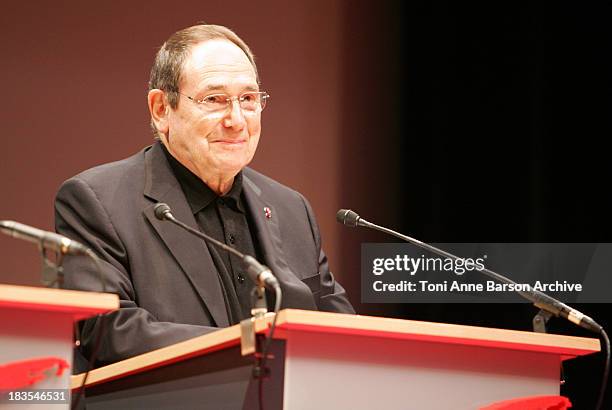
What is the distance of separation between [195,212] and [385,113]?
73.4 inches

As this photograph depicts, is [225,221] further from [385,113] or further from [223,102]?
[385,113]

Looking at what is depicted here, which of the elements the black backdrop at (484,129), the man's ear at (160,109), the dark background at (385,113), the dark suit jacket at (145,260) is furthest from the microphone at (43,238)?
the black backdrop at (484,129)

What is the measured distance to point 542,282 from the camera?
4.33 metres

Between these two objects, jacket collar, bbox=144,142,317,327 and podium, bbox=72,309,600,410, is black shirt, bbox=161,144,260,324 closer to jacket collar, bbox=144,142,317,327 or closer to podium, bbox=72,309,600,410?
jacket collar, bbox=144,142,317,327

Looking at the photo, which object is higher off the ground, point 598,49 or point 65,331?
point 598,49

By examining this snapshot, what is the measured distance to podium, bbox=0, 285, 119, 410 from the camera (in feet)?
6.12

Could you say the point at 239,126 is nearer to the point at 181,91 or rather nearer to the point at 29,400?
the point at 181,91

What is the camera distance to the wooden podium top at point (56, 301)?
6.02 feet

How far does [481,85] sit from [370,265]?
947 mm

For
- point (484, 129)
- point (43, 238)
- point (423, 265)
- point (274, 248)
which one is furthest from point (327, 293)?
point (43, 238)

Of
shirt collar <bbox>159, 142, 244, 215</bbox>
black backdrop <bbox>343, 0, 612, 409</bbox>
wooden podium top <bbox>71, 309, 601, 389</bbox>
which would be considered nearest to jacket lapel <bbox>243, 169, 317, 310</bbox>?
shirt collar <bbox>159, 142, 244, 215</bbox>

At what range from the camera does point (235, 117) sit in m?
3.26

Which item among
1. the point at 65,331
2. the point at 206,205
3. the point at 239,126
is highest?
the point at 239,126

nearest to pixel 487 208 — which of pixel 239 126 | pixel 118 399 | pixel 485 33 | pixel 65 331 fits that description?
pixel 485 33
